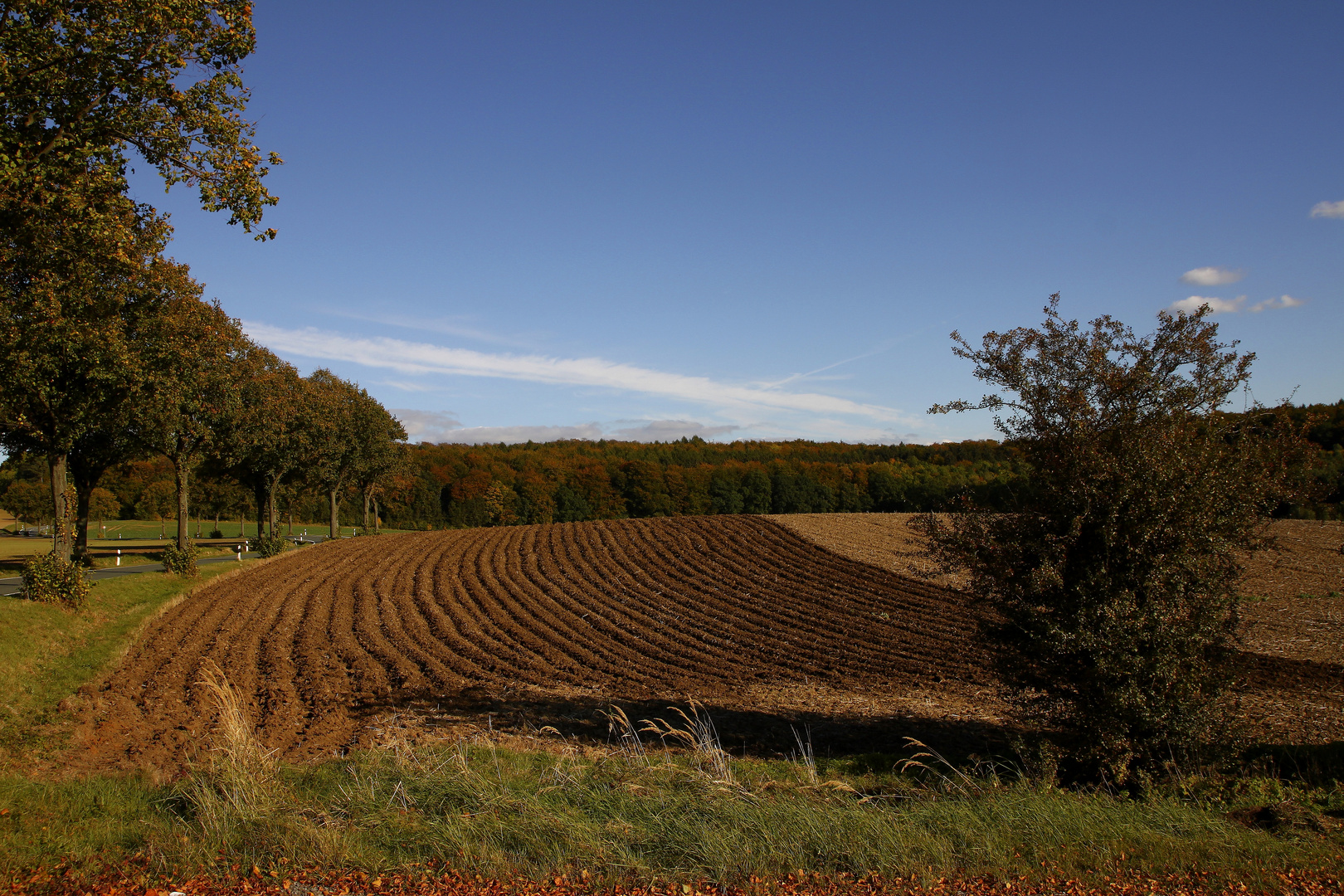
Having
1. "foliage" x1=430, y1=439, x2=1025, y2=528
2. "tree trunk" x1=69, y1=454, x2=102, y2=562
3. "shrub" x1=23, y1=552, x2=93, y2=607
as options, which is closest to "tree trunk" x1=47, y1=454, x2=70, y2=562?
"shrub" x1=23, y1=552, x2=93, y2=607

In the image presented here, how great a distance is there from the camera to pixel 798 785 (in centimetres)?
679

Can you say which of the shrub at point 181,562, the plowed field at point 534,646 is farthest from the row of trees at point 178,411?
the plowed field at point 534,646

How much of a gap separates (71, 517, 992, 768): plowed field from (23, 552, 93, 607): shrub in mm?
1984

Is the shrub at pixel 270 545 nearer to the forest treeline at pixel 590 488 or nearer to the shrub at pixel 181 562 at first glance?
the shrub at pixel 181 562

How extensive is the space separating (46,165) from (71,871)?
8.59m

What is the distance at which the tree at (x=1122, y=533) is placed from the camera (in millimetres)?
7734

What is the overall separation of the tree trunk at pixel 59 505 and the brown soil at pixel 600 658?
2.91m

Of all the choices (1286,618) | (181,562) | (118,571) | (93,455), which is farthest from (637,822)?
(118,571)

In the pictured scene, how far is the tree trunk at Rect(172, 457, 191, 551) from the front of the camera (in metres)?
25.7

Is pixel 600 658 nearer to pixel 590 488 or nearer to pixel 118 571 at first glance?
pixel 118 571

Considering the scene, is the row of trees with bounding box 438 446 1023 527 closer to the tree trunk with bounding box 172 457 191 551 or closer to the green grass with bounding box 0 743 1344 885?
the tree trunk with bounding box 172 457 191 551

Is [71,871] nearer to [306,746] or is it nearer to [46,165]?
[306,746]

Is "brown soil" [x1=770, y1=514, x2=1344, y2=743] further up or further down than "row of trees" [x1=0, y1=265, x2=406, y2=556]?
further down

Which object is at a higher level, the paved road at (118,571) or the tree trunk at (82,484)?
the tree trunk at (82,484)
